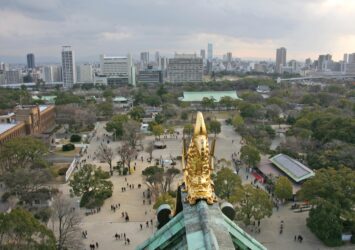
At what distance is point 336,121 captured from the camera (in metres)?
47.5

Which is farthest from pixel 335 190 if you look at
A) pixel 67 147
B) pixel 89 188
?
pixel 67 147

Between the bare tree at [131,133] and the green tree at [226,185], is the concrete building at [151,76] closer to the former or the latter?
the bare tree at [131,133]

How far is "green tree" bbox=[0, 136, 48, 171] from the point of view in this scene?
38.1 meters

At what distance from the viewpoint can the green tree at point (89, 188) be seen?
1252 inches

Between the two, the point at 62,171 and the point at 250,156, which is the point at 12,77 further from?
the point at 250,156

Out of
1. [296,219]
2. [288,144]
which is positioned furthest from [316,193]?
[288,144]

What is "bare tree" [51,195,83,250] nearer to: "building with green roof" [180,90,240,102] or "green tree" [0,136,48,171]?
"green tree" [0,136,48,171]

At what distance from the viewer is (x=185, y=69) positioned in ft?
516

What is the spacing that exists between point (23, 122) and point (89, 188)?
27.4m

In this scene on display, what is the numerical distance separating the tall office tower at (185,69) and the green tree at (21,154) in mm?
→ 120327

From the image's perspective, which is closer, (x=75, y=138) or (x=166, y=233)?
(x=166, y=233)

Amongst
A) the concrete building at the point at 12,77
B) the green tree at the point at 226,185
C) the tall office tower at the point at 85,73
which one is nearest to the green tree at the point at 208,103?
the green tree at the point at 226,185

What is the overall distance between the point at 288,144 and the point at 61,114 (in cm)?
4380

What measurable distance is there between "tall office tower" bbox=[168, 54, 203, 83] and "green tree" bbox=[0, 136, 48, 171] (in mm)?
120327
